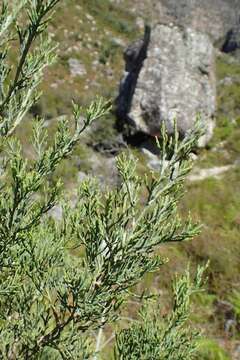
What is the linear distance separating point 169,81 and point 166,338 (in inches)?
484

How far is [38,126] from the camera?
308 centimetres

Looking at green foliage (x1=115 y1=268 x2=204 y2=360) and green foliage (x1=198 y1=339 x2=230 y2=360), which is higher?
green foliage (x1=115 y1=268 x2=204 y2=360)

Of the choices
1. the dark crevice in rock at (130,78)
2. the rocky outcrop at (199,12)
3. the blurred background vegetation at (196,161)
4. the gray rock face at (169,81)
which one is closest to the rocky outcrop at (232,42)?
the rocky outcrop at (199,12)

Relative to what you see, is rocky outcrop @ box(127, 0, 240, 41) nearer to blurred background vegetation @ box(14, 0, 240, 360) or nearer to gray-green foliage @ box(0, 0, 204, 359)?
blurred background vegetation @ box(14, 0, 240, 360)

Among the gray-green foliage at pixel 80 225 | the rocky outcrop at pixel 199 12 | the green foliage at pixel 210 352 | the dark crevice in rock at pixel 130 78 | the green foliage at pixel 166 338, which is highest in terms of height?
the gray-green foliage at pixel 80 225

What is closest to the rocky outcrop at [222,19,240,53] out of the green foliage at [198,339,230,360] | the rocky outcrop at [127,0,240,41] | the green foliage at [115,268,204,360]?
the rocky outcrop at [127,0,240,41]

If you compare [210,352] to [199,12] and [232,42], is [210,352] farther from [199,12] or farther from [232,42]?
[199,12]

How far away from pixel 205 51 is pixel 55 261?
14.0 metres

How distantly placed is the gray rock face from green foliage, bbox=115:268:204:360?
34.7 feet

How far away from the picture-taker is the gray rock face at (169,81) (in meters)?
14.0

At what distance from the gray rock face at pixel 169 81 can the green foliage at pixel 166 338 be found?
10592 millimetres

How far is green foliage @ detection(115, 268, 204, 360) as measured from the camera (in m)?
3.06

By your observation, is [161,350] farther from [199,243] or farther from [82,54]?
[82,54]

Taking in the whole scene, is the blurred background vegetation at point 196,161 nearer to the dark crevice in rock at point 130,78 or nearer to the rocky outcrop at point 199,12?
the dark crevice in rock at point 130,78
